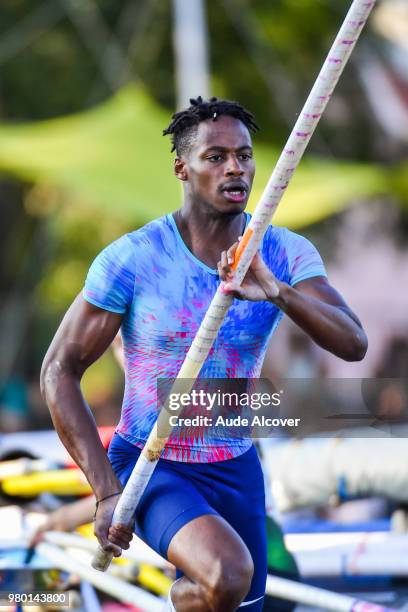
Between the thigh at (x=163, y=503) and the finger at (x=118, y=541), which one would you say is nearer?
the thigh at (x=163, y=503)

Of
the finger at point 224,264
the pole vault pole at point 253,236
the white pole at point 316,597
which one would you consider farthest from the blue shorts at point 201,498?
the white pole at point 316,597

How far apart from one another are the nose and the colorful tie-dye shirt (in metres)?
0.32

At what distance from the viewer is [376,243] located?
72.7 feet

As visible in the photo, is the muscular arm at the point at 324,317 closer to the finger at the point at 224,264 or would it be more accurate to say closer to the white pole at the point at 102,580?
the finger at the point at 224,264

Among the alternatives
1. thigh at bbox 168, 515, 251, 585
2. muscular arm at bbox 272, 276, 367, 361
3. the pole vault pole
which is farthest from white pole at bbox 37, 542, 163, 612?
muscular arm at bbox 272, 276, 367, 361

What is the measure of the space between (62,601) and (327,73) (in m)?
3.45

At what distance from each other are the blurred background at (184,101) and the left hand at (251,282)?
414 inches

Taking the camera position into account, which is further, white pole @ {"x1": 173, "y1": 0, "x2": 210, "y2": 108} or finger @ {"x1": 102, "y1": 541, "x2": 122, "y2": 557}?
white pole @ {"x1": 173, "y1": 0, "x2": 210, "y2": 108}

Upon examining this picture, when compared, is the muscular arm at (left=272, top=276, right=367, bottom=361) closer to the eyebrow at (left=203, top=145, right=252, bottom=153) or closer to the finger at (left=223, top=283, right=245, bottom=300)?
the finger at (left=223, top=283, right=245, bottom=300)

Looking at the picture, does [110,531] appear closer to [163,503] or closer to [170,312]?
[163,503]

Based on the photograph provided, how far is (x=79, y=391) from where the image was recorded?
14.6 feet

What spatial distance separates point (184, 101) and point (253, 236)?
1102 centimetres

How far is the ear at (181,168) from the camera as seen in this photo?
459cm

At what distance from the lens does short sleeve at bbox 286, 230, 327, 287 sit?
4.52 m
